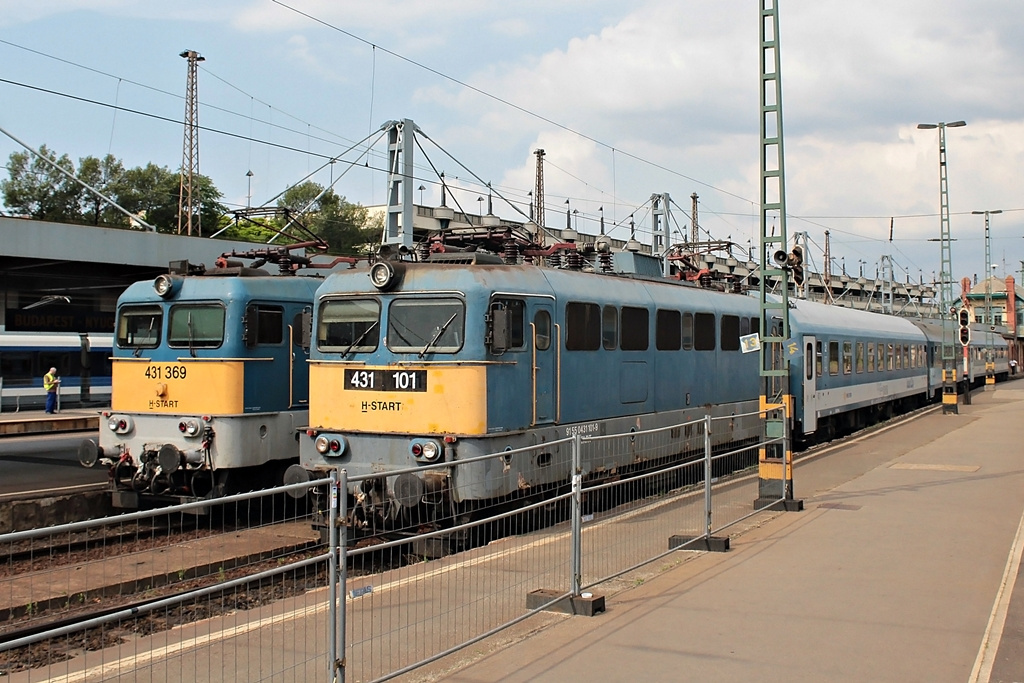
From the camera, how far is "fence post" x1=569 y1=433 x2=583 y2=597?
7.56m

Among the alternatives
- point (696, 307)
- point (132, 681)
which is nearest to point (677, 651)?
point (132, 681)

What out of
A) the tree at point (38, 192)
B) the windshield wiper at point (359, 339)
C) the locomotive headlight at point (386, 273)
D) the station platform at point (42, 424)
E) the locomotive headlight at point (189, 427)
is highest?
the tree at point (38, 192)

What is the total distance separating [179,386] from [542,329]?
5.00 meters

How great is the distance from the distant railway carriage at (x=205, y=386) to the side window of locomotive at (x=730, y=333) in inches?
280

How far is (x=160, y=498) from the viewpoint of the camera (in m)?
14.1

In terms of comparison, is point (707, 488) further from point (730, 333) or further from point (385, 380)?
point (730, 333)

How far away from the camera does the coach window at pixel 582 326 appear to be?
488 inches

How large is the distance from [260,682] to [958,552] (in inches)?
286

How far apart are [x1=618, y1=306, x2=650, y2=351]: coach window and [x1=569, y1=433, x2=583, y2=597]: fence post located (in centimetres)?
596

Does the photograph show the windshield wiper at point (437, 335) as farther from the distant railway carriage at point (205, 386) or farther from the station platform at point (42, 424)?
the station platform at point (42, 424)

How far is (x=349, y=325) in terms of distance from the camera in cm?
1183

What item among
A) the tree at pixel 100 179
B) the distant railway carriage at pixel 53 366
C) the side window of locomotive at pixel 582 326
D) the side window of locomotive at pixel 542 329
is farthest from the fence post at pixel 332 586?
the tree at pixel 100 179

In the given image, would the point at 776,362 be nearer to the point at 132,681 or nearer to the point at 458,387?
the point at 458,387

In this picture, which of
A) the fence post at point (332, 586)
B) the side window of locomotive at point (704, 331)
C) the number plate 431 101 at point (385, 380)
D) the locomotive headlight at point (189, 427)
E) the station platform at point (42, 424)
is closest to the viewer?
the fence post at point (332, 586)
